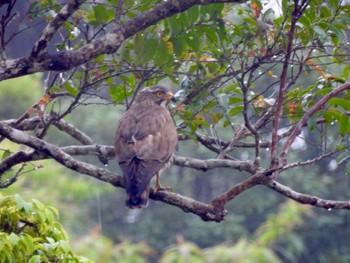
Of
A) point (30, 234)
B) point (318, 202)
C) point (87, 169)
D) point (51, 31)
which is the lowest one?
point (30, 234)

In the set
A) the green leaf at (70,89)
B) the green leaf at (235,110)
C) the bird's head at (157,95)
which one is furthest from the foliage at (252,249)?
the green leaf at (70,89)

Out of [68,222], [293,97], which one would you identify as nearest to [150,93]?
[293,97]

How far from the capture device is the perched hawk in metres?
4.88

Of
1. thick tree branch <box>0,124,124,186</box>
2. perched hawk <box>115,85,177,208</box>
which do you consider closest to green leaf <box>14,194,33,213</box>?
A: thick tree branch <box>0,124,124,186</box>

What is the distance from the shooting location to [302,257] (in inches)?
622

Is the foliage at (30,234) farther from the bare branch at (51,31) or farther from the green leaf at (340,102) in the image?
the green leaf at (340,102)

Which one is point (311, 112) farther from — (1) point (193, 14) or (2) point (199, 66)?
(2) point (199, 66)

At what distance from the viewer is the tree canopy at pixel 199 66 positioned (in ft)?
13.4

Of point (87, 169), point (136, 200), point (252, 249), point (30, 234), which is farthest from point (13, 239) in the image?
point (252, 249)

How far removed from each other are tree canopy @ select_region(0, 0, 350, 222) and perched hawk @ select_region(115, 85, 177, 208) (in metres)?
0.11

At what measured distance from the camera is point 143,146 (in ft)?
17.1

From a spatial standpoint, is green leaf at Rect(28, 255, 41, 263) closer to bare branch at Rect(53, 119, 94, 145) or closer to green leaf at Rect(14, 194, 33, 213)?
green leaf at Rect(14, 194, 33, 213)

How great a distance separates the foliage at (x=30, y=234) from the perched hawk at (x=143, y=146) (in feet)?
2.62

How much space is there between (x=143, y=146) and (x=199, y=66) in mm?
608
